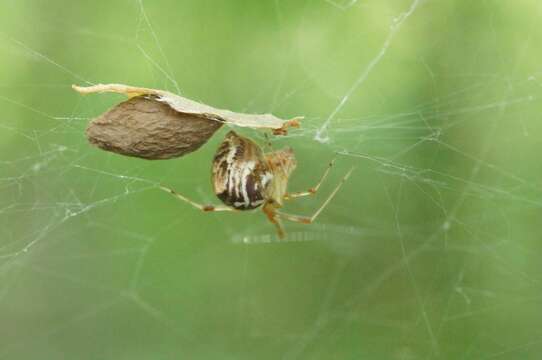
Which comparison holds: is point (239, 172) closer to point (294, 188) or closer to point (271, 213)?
point (271, 213)

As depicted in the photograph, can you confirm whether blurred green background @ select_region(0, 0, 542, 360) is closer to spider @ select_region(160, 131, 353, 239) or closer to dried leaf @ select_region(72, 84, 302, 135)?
spider @ select_region(160, 131, 353, 239)

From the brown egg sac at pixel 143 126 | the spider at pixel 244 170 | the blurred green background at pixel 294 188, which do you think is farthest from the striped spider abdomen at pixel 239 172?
the blurred green background at pixel 294 188

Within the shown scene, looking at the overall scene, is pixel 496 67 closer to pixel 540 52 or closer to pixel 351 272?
pixel 540 52

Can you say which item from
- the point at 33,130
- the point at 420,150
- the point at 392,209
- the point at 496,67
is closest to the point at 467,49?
the point at 496,67

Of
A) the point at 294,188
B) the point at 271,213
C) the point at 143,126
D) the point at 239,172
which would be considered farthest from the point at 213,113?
the point at 294,188

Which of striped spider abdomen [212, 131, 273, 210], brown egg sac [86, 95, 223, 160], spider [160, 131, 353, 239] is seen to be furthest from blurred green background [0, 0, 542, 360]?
brown egg sac [86, 95, 223, 160]

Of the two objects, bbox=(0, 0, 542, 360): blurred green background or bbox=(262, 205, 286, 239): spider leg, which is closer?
bbox=(262, 205, 286, 239): spider leg

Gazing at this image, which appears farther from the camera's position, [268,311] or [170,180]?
[268,311]

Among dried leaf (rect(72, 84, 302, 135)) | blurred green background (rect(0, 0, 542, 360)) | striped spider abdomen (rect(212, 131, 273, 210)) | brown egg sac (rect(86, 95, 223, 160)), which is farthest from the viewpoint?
blurred green background (rect(0, 0, 542, 360))

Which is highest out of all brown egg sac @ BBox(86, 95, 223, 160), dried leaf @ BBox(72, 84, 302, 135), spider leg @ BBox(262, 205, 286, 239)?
dried leaf @ BBox(72, 84, 302, 135)
